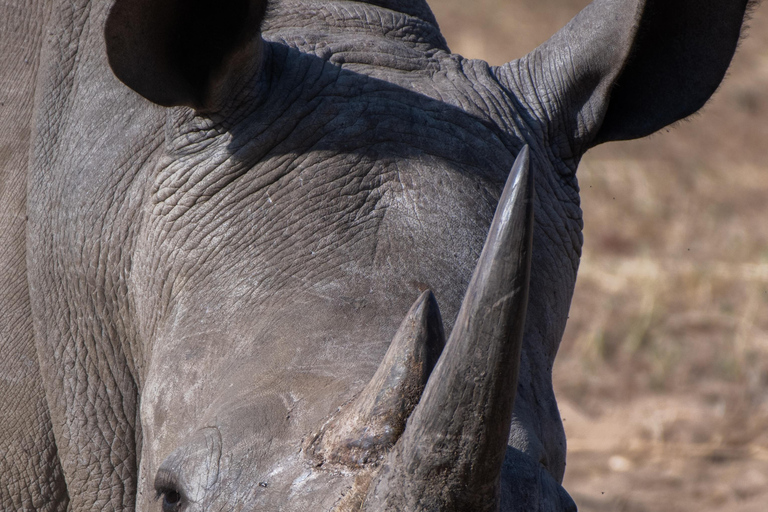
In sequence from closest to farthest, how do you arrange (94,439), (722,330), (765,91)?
1. (94,439)
2. (722,330)
3. (765,91)


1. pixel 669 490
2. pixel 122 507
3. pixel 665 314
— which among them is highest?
pixel 665 314

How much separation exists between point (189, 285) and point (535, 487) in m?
0.94

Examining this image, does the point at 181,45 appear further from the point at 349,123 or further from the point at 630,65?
the point at 630,65

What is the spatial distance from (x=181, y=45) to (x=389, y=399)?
1.11m

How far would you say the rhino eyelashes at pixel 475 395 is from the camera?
1.62 m

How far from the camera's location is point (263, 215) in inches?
94.1

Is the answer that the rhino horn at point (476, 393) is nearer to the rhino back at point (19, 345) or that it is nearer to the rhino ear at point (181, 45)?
the rhino ear at point (181, 45)

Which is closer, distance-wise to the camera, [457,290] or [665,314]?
[457,290]

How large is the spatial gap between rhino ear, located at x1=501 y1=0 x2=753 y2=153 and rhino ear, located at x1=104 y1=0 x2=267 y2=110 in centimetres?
83

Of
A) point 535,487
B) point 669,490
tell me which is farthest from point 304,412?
point 669,490

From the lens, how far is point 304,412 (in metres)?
1.92

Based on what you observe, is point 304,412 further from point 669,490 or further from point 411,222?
point 669,490

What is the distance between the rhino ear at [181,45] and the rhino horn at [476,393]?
98 centimetres

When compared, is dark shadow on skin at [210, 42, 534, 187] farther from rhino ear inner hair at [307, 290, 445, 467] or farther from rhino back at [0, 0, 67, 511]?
rhino back at [0, 0, 67, 511]
